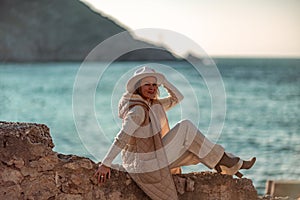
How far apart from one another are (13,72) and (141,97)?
49553 mm

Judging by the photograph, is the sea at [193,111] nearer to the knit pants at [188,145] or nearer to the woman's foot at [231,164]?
the knit pants at [188,145]

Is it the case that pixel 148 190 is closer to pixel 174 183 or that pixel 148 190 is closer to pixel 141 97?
pixel 174 183

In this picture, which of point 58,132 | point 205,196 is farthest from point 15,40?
point 205,196

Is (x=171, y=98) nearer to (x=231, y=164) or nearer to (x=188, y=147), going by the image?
(x=188, y=147)

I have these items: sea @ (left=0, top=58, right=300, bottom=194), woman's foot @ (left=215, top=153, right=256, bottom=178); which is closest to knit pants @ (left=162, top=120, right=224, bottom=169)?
woman's foot @ (left=215, top=153, right=256, bottom=178)

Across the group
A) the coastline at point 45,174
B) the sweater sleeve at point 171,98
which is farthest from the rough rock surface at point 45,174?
the sweater sleeve at point 171,98

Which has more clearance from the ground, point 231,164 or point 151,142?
point 231,164

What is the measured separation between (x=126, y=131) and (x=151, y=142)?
0.24 m

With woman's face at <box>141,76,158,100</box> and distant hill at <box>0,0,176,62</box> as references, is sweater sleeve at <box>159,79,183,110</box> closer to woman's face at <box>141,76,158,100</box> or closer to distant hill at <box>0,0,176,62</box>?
woman's face at <box>141,76,158,100</box>

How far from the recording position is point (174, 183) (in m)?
5.21

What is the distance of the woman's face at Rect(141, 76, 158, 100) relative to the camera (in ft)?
16.7

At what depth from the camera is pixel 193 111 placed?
862 cm

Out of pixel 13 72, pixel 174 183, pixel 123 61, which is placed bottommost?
pixel 13 72

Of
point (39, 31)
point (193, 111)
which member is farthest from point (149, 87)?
point (39, 31)
